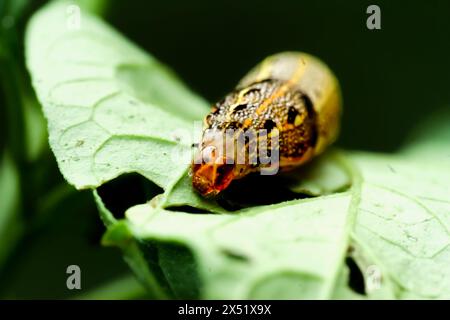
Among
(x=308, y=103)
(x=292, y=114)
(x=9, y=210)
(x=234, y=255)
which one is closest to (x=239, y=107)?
(x=292, y=114)

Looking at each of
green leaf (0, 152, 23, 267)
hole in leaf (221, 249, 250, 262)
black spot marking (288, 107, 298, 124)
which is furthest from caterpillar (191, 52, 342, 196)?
green leaf (0, 152, 23, 267)

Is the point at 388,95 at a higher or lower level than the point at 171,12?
lower

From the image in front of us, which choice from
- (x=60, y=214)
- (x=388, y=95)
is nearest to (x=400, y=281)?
(x=60, y=214)

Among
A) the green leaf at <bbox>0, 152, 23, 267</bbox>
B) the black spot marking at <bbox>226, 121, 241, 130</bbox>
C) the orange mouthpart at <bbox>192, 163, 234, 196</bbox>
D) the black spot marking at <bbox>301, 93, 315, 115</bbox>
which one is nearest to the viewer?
the orange mouthpart at <bbox>192, 163, 234, 196</bbox>

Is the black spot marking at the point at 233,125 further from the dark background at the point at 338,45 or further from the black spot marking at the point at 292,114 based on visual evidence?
the dark background at the point at 338,45

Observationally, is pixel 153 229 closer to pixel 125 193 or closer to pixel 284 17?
pixel 125 193

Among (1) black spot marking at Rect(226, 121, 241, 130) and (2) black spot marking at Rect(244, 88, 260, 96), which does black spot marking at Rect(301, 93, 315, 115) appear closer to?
(2) black spot marking at Rect(244, 88, 260, 96)
